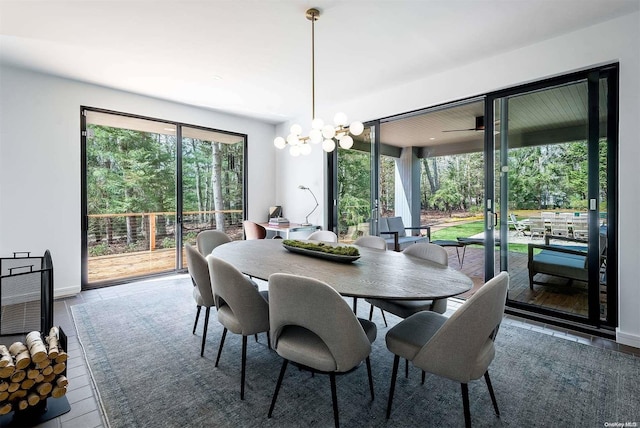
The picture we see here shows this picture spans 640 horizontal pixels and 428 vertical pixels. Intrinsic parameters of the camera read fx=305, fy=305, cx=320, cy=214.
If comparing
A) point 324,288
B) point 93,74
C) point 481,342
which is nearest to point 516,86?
point 481,342

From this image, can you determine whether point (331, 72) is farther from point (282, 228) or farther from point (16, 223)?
point (16, 223)

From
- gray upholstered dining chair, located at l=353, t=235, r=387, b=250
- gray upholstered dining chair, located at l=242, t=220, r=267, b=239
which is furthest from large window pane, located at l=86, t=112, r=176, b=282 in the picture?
gray upholstered dining chair, located at l=353, t=235, r=387, b=250

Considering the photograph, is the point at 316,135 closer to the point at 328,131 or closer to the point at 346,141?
the point at 328,131

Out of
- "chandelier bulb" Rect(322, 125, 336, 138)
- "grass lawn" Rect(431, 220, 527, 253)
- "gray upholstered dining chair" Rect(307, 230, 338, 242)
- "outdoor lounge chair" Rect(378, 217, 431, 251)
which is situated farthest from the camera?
"grass lawn" Rect(431, 220, 527, 253)

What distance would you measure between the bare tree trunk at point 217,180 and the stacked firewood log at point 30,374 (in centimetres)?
352

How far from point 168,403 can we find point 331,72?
3367 millimetres

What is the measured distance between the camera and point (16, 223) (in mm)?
3355

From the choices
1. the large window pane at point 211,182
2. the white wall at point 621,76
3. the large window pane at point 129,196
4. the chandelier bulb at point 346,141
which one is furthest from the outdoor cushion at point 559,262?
the large window pane at point 129,196

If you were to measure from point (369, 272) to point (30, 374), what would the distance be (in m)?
1.91

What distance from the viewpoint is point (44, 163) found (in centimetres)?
352

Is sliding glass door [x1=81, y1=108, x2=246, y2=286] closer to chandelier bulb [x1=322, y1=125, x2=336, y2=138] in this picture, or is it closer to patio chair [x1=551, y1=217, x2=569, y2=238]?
chandelier bulb [x1=322, y1=125, x2=336, y2=138]

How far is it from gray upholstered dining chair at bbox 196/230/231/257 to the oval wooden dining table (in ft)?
1.98

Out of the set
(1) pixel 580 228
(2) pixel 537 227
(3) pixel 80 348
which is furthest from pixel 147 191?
Result: (1) pixel 580 228

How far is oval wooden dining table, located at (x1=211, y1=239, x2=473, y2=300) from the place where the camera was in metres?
1.53
